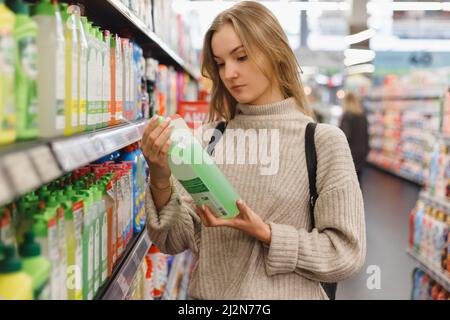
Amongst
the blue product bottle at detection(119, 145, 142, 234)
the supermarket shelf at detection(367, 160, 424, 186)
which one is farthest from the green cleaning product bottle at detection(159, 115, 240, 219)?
the supermarket shelf at detection(367, 160, 424, 186)

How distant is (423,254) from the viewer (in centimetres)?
381

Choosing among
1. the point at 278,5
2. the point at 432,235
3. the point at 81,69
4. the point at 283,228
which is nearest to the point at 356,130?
the point at 278,5

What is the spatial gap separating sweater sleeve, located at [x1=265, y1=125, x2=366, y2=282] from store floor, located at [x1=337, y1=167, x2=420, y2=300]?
42.4 inches

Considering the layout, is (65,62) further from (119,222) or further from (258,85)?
(119,222)

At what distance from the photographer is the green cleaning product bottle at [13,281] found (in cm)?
96

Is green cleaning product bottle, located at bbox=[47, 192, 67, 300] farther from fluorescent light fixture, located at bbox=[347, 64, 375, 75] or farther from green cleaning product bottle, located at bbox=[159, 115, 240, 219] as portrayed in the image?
fluorescent light fixture, located at bbox=[347, 64, 375, 75]

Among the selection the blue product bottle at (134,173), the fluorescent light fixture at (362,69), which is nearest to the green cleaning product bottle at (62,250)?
the blue product bottle at (134,173)

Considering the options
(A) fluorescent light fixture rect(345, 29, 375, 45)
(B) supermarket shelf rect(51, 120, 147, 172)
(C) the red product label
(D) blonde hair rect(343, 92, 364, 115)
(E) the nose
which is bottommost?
(C) the red product label

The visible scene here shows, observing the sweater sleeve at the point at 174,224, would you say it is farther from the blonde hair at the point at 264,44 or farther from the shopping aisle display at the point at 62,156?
the blonde hair at the point at 264,44

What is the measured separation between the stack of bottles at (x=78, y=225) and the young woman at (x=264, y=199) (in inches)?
6.6

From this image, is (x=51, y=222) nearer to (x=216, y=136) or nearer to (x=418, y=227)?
(x=216, y=136)

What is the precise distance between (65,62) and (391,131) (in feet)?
41.2

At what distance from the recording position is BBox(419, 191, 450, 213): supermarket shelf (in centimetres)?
355

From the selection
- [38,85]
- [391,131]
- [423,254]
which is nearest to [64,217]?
[38,85]
